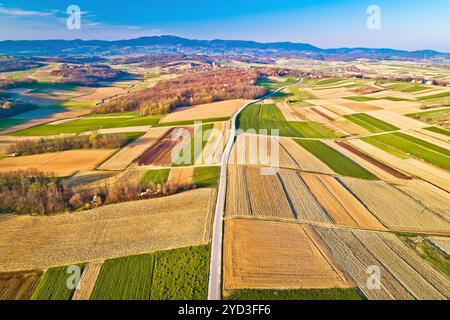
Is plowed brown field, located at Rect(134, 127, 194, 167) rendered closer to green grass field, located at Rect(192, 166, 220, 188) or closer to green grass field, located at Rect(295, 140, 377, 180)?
green grass field, located at Rect(192, 166, 220, 188)

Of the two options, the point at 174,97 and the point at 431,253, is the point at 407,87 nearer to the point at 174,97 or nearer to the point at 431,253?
the point at 174,97

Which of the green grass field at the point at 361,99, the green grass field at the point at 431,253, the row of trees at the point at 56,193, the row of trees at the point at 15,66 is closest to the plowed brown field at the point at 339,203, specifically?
the green grass field at the point at 431,253

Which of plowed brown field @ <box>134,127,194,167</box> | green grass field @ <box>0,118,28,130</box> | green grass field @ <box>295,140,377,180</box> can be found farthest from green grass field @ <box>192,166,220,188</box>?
green grass field @ <box>0,118,28,130</box>

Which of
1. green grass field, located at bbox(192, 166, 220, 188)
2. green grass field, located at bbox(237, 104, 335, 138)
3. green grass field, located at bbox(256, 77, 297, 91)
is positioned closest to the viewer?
green grass field, located at bbox(192, 166, 220, 188)

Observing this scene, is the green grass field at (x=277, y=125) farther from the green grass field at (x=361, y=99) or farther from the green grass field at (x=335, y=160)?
the green grass field at (x=361, y=99)

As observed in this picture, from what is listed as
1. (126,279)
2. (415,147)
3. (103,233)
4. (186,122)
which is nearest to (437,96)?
(415,147)
